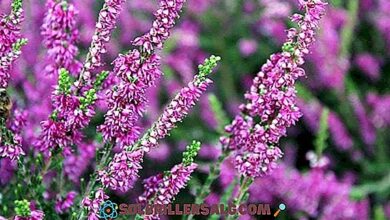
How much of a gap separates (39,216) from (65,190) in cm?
29

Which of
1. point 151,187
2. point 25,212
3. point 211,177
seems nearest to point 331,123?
point 211,177

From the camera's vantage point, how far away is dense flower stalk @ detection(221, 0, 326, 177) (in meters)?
1.21

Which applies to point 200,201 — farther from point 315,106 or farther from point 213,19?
point 213,19

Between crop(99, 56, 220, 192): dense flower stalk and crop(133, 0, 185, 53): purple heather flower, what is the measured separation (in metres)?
0.08

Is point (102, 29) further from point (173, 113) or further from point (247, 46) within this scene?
point (247, 46)

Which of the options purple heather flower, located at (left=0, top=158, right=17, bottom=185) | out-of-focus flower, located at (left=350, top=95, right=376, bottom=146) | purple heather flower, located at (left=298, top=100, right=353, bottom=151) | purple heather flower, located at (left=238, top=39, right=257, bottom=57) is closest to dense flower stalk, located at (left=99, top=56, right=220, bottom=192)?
purple heather flower, located at (left=0, top=158, right=17, bottom=185)

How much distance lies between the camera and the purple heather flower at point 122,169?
119 cm

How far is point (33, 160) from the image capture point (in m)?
1.49

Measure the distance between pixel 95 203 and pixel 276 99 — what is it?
0.34m

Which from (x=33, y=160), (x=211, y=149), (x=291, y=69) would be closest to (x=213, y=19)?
(x=211, y=149)

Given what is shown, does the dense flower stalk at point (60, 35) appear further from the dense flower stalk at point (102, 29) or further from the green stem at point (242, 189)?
the green stem at point (242, 189)

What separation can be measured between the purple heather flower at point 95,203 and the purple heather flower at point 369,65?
155 centimetres

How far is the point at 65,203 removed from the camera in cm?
138

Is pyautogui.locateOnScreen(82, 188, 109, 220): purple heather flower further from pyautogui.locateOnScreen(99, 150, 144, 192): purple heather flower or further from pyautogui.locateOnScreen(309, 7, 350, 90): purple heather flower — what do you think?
pyautogui.locateOnScreen(309, 7, 350, 90): purple heather flower
